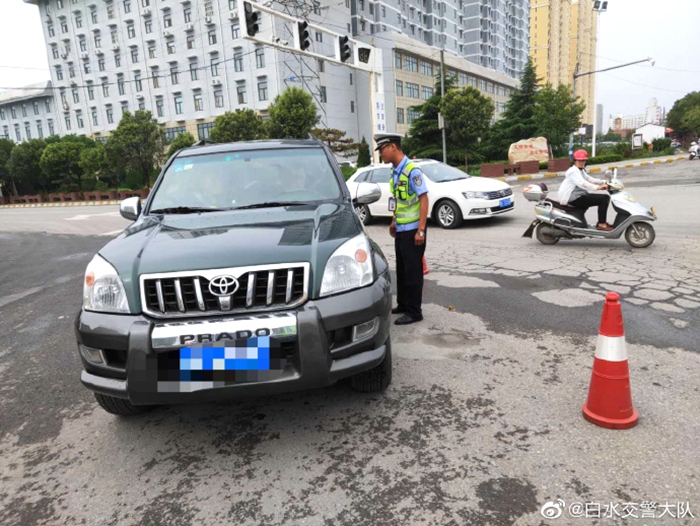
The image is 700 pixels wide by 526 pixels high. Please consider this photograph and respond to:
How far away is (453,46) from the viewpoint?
263ft

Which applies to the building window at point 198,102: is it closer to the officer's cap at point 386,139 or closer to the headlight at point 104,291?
the officer's cap at point 386,139

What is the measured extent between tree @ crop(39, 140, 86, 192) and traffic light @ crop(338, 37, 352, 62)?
35139 millimetres

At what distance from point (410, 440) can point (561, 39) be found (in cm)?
13347

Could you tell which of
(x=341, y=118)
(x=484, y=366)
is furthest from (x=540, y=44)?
(x=484, y=366)

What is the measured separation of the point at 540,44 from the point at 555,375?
130m

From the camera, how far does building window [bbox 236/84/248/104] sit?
162 feet

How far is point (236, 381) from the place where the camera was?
2.41m

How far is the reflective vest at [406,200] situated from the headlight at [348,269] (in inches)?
67.5

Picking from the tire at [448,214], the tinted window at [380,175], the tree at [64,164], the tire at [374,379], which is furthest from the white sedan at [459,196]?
the tree at [64,164]

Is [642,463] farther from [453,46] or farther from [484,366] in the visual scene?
[453,46]

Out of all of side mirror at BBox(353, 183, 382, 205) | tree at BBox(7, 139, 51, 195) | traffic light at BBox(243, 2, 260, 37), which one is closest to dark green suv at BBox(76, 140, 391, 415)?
side mirror at BBox(353, 183, 382, 205)

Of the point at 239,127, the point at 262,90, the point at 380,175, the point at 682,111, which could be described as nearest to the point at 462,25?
the point at 682,111

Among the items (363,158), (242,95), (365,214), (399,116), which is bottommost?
(365,214)

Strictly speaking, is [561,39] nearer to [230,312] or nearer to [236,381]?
[230,312]
